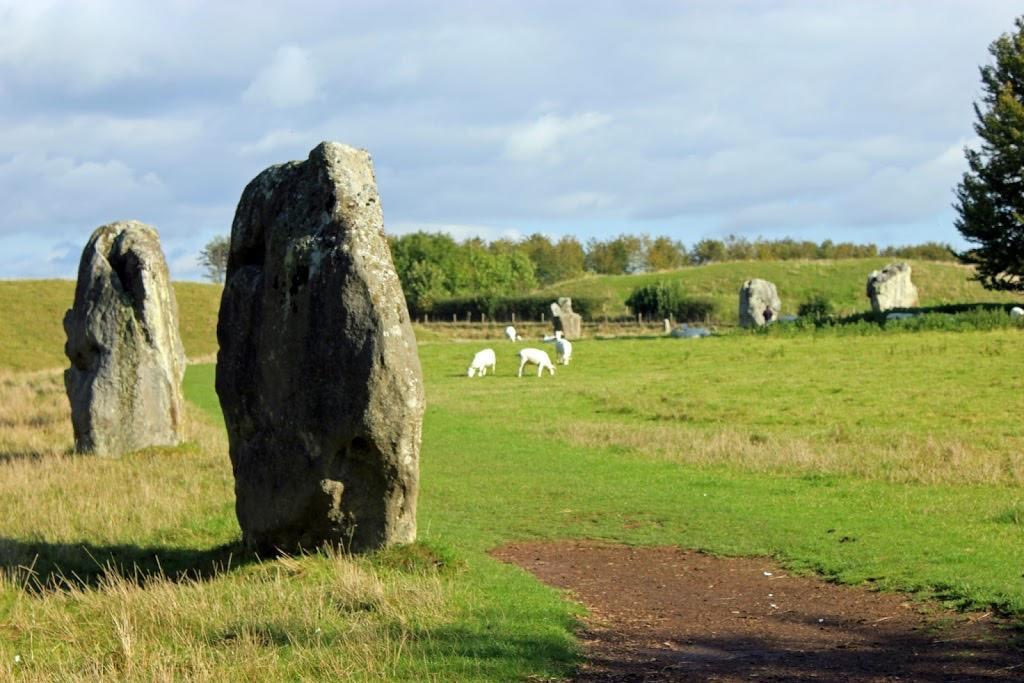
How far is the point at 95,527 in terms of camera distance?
634 inches

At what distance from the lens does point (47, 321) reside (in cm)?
9031

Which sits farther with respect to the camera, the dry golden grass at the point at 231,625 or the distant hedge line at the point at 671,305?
the distant hedge line at the point at 671,305

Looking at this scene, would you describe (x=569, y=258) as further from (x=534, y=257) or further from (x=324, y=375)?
(x=324, y=375)

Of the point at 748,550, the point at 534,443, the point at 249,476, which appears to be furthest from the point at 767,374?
the point at 249,476

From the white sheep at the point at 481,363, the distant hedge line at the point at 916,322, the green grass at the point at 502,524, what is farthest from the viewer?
the distant hedge line at the point at 916,322

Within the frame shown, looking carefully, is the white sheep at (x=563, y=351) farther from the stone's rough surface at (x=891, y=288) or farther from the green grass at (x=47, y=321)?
the green grass at (x=47, y=321)

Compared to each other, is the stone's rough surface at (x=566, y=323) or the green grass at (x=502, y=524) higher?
the stone's rough surface at (x=566, y=323)

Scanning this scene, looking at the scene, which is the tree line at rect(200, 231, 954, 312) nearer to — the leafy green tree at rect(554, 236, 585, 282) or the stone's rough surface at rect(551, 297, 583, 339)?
the leafy green tree at rect(554, 236, 585, 282)

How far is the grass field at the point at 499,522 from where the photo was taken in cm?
1015

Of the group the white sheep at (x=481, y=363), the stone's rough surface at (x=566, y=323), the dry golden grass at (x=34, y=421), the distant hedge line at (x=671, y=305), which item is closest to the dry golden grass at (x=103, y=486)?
the dry golden grass at (x=34, y=421)

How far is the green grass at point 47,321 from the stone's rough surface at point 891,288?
3978cm

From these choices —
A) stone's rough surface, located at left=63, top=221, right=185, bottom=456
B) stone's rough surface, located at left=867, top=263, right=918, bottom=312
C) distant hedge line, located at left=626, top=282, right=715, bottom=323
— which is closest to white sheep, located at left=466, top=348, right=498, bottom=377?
stone's rough surface, located at left=63, top=221, right=185, bottom=456

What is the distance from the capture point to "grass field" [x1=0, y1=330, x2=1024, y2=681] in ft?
33.3

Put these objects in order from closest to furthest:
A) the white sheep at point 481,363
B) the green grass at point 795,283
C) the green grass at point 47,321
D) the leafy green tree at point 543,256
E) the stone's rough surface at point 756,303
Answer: the white sheep at point 481,363 < the stone's rough surface at point 756,303 < the green grass at point 47,321 < the green grass at point 795,283 < the leafy green tree at point 543,256
